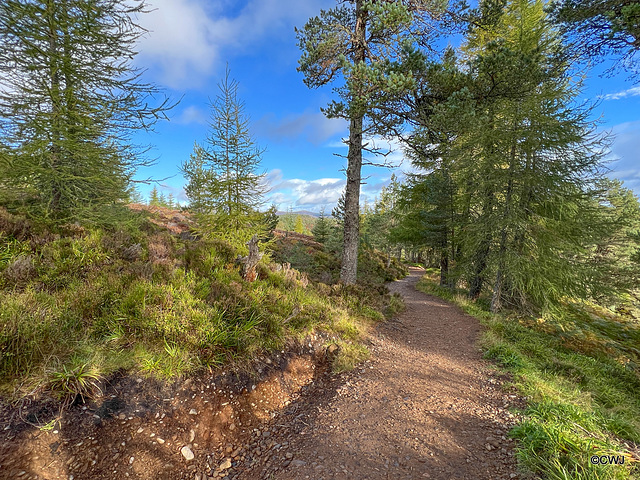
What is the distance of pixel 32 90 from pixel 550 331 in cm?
1651

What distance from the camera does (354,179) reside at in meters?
8.32

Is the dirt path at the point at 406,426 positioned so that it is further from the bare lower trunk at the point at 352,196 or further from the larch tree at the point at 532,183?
the larch tree at the point at 532,183

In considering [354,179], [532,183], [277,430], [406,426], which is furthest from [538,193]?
[277,430]

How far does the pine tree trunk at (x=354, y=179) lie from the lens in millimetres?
7777

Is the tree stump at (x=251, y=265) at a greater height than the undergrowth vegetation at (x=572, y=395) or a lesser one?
greater

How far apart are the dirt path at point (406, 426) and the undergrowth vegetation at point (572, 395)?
34 centimetres

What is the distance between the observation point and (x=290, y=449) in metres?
3.03

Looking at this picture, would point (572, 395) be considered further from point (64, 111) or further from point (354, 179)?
point (64, 111)

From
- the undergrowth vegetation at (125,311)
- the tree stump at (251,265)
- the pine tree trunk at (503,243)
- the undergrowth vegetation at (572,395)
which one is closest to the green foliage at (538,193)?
the pine tree trunk at (503,243)

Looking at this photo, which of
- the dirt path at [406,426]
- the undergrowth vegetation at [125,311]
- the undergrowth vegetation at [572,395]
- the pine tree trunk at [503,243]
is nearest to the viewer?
the undergrowth vegetation at [572,395]

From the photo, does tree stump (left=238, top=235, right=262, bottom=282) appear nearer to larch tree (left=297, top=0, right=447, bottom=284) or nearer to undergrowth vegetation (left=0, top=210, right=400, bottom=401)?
undergrowth vegetation (left=0, top=210, right=400, bottom=401)

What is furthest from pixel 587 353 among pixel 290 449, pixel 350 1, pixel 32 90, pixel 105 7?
pixel 105 7

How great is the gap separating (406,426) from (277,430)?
1.74m

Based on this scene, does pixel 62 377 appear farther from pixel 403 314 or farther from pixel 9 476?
pixel 403 314
